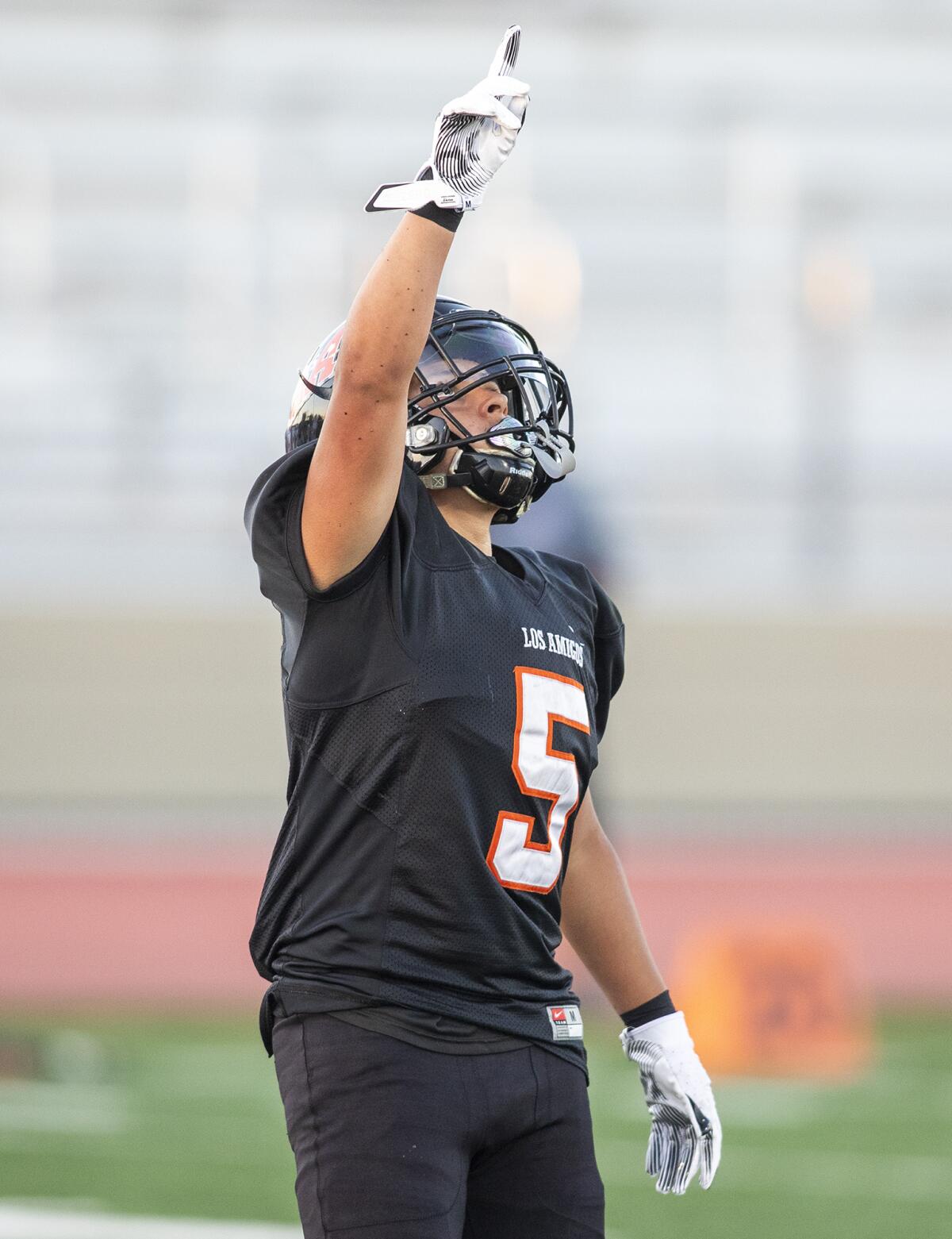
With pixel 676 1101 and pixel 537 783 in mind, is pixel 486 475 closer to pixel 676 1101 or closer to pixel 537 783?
pixel 537 783

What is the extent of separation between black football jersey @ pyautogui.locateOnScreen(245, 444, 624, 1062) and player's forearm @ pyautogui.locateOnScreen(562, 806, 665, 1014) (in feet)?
0.83

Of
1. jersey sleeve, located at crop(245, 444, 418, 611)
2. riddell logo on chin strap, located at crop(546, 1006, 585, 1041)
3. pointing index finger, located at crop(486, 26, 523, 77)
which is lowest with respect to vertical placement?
riddell logo on chin strap, located at crop(546, 1006, 585, 1041)

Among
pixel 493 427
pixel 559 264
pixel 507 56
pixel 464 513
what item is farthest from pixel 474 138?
pixel 559 264

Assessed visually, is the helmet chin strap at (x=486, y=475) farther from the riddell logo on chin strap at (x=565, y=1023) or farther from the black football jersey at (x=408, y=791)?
the riddell logo on chin strap at (x=565, y=1023)

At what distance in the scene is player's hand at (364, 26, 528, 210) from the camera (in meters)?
1.96

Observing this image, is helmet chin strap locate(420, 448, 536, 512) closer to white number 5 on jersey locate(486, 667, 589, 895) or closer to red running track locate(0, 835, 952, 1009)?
white number 5 on jersey locate(486, 667, 589, 895)

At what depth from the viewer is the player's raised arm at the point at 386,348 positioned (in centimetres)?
190

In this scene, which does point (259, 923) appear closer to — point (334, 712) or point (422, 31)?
point (334, 712)

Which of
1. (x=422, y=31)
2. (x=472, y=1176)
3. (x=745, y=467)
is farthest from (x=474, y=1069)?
(x=422, y=31)

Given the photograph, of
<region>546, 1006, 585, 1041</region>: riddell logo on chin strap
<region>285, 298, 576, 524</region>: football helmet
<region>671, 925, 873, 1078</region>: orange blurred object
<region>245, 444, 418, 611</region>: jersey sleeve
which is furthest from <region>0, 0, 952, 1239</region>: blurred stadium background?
<region>245, 444, 418, 611</region>: jersey sleeve

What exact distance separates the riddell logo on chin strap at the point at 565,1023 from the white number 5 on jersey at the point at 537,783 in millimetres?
142

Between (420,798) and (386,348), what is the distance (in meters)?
0.51

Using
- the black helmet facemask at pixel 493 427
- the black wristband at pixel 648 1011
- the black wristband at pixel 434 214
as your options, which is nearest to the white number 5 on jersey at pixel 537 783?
the black helmet facemask at pixel 493 427

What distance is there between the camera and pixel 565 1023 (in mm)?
2092
